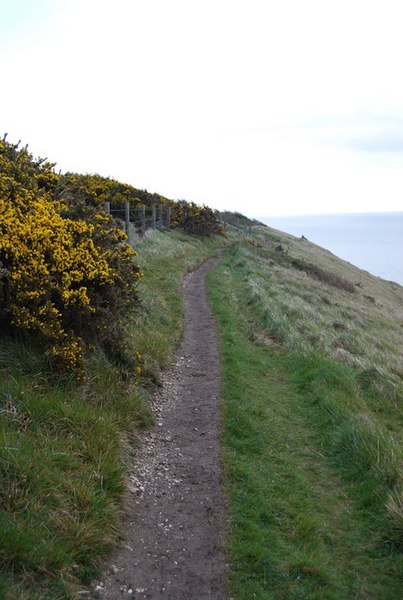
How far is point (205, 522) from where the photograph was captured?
4770 mm

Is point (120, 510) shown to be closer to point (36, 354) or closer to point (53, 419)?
point (53, 419)

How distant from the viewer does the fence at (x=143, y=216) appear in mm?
18319

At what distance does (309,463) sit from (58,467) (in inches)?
125

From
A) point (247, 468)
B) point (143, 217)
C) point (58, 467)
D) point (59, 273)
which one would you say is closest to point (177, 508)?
point (247, 468)

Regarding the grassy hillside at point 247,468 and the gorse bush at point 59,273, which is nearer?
the grassy hillside at point 247,468

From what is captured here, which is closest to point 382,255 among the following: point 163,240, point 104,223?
point 163,240

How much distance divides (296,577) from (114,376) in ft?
11.1

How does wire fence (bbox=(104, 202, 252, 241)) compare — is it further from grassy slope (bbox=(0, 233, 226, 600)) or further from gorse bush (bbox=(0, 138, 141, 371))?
grassy slope (bbox=(0, 233, 226, 600))

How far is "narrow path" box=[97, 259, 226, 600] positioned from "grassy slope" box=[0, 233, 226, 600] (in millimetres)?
239

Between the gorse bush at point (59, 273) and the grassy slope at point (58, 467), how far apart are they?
337mm

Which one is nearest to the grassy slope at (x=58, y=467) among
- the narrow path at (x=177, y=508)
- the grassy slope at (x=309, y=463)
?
the narrow path at (x=177, y=508)

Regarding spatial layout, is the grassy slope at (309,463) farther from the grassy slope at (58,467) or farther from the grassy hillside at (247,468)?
the grassy slope at (58,467)

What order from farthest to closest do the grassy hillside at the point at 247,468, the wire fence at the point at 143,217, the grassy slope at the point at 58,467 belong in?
the wire fence at the point at 143,217 → the grassy hillside at the point at 247,468 → the grassy slope at the point at 58,467

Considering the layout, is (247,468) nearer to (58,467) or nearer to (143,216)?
(58,467)
